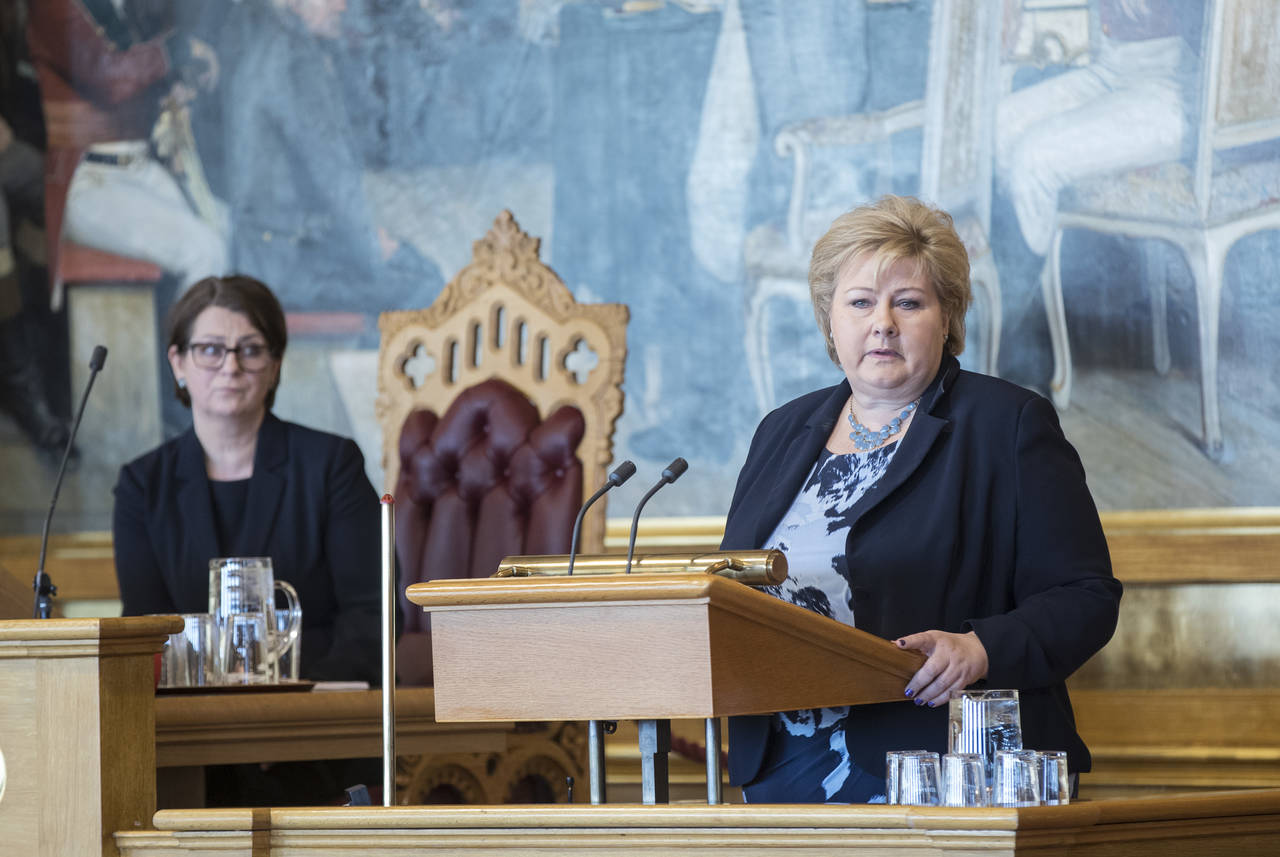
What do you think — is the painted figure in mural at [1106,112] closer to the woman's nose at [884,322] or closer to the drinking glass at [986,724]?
the woman's nose at [884,322]

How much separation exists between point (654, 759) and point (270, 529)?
2094mm

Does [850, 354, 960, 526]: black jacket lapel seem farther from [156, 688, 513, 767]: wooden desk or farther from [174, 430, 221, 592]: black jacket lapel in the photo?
[174, 430, 221, 592]: black jacket lapel

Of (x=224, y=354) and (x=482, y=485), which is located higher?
(x=224, y=354)

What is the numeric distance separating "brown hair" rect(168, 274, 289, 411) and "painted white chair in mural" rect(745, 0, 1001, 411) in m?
1.69

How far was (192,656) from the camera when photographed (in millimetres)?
3068

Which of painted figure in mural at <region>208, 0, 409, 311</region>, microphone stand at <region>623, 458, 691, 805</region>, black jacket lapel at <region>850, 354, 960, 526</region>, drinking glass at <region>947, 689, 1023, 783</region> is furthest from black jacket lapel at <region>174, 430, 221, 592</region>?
drinking glass at <region>947, 689, 1023, 783</region>

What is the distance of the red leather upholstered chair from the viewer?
12.9 ft

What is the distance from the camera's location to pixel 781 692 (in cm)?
191

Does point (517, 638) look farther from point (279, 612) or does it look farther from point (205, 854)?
point (279, 612)

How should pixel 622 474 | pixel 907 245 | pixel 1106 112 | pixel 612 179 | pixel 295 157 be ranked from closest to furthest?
pixel 622 474, pixel 907 245, pixel 1106 112, pixel 612 179, pixel 295 157

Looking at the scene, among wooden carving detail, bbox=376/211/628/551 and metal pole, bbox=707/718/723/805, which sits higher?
wooden carving detail, bbox=376/211/628/551

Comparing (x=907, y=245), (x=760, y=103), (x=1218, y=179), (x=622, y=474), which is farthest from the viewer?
(x=760, y=103)

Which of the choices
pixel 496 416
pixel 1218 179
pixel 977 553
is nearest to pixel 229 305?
pixel 496 416

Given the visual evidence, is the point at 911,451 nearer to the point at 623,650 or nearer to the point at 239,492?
the point at 623,650
